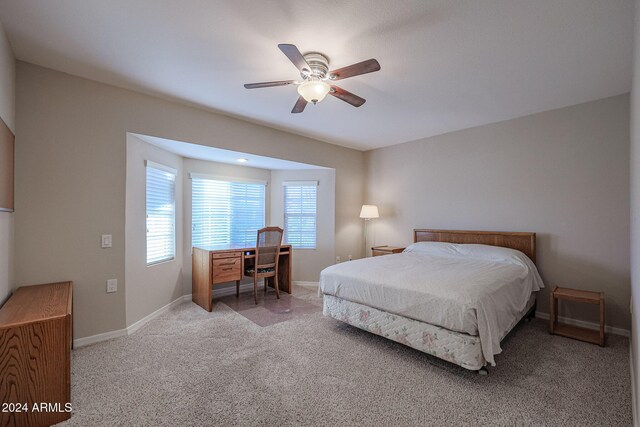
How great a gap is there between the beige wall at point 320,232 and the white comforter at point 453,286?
160 cm

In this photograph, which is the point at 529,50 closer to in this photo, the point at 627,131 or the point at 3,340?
the point at 627,131

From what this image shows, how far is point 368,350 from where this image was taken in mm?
2623

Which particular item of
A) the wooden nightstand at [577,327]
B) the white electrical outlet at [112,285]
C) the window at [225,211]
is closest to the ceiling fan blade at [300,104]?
the window at [225,211]

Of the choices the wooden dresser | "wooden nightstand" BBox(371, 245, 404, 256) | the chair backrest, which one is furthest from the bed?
the wooden dresser

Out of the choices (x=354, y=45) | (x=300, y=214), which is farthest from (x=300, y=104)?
(x=300, y=214)

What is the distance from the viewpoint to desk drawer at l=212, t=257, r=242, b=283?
3.75 m

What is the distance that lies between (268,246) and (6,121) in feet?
9.40

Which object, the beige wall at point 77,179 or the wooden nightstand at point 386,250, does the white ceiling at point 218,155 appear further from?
the wooden nightstand at point 386,250

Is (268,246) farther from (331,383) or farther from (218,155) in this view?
(331,383)

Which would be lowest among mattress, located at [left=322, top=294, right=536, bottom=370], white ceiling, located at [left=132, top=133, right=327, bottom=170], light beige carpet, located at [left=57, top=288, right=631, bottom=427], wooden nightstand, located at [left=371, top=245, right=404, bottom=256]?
light beige carpet, located at [left=57, top=288, right=631, bottom=427]

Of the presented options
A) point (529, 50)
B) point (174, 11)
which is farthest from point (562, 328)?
point (174, 11)

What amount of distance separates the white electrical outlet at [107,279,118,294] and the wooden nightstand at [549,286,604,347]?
14.9 ft

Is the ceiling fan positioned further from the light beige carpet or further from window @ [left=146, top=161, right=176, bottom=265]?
the light beige carpet

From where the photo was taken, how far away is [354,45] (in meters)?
2.11
